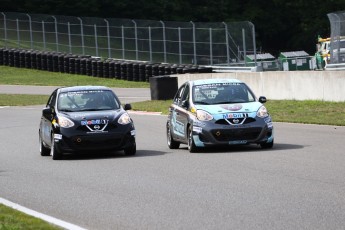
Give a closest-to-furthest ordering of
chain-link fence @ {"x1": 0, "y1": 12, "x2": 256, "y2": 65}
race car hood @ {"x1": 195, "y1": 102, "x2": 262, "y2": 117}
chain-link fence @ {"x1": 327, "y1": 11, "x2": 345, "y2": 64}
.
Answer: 1. race car hood @ {"x1": 195, "y1": 102, "x2": 262, "y2": 117}
2. chain-link fence @ {"x1": 327, "y1": 11, "x2": 345, "y2": 64}
3. chain-link fence @ {"x1": 0, "y1": 12, "x2": 256, "y2": 65}

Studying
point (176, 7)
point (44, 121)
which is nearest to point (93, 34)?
point (176, 7)

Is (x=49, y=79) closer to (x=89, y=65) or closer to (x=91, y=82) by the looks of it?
(x=89, y=65)

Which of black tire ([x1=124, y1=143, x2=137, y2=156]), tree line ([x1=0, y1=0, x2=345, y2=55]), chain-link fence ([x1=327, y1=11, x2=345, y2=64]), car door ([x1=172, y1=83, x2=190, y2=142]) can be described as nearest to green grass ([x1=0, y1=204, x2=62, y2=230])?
black tire ([x1=124, y1=143, x2=137, y2=156])

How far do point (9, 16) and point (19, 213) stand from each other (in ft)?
180

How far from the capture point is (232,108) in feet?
65.4

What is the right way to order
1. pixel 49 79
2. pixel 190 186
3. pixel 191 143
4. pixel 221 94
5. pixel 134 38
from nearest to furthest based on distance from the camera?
pixel 190 186 → pixel 191 143 → pixel 221 94 → pixel 134 38 → pixel 49 79

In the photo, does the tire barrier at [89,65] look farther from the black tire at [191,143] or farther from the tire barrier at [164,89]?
the black tire at [191,143]

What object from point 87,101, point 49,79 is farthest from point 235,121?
point 49,79

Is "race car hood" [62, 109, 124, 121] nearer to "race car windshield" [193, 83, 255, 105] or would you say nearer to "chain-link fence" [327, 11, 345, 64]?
"race car windshield" [193, 83, 255, 105]

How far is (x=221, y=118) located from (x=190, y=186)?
19.2ft

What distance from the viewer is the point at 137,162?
1834 centimetres

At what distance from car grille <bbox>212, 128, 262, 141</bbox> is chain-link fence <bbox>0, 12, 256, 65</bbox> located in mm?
24520

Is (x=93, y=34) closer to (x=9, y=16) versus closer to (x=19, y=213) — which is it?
(x=9, y=16)

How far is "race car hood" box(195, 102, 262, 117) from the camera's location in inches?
779
